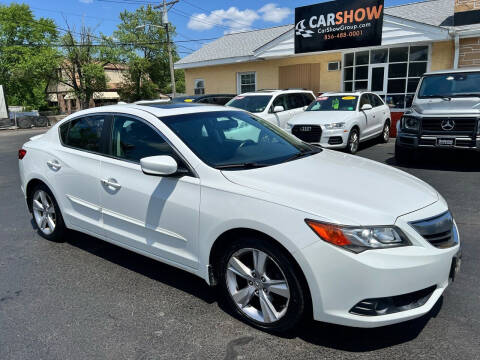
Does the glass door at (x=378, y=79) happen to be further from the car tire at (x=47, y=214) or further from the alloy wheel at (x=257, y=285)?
the alloy wheel at (x=257, y=285)

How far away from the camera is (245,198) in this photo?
2664mm

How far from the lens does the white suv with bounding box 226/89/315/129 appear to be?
11008 millimetres

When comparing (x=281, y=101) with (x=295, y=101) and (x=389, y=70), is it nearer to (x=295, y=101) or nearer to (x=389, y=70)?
(x=295, y=101)

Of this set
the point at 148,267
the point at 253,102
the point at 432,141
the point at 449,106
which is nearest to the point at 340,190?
the point at 148,267

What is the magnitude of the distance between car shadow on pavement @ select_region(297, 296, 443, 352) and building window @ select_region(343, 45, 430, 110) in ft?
41.1

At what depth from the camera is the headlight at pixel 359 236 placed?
2.34 m

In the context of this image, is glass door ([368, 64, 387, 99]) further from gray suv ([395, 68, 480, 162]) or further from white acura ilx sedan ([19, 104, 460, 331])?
white acura ilx sedan ([19, 104, 460, 331])

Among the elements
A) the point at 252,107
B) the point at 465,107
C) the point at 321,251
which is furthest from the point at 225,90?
the point at 321,251

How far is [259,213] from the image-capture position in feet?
8.42

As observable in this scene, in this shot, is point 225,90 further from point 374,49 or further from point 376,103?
point 376,103

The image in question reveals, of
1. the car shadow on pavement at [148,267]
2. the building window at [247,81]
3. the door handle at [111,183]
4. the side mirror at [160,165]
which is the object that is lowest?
the car shadow on pavement at [148,267]

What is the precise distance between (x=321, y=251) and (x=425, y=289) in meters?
0.77

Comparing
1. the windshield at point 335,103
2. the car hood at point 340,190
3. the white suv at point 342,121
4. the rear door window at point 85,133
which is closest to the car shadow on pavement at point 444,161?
the white suv at point 342,121

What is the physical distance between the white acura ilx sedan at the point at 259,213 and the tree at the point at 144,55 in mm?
41399
